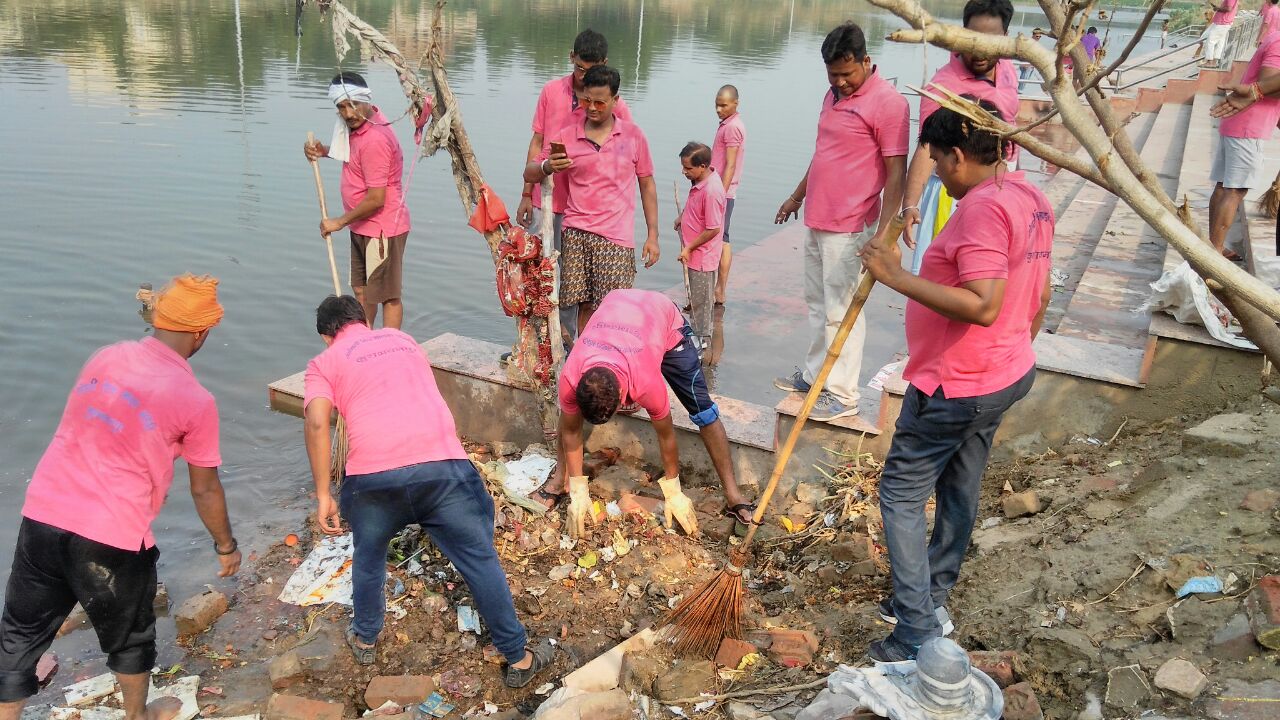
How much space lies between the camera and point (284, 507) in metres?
5.42

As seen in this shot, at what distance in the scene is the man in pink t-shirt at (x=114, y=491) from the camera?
311 cm

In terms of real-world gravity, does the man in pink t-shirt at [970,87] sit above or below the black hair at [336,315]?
above

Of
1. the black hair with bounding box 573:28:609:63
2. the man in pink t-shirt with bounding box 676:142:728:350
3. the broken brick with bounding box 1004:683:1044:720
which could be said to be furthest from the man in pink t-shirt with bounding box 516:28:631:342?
the broken brick with bounding box 1004:683:1044:720

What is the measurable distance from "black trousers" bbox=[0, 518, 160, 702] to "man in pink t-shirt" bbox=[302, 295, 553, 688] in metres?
0.69

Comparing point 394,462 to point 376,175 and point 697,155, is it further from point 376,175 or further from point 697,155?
point 697,155

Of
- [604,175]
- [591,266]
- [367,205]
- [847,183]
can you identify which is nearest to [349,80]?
[367,205]

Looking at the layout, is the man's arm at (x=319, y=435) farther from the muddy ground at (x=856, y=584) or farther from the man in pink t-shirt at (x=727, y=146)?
the man in pink t-shirt at (x=727, y=146)

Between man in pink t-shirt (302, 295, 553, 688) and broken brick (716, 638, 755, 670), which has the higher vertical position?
man in pink t-shirt (302, 295, 553, 688)

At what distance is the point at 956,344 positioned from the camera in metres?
3.07

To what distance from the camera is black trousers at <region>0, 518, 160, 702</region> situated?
10.3ft

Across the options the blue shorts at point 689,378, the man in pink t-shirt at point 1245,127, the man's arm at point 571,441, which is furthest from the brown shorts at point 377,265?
the man in pink t-shirt at point 1245,127

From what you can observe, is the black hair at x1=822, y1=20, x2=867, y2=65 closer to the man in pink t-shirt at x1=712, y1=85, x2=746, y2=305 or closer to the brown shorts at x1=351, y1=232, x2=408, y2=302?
the brown shorts at x1=351, y1=232, x2=408, y2=302

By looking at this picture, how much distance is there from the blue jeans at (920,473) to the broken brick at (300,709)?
212 centimetres

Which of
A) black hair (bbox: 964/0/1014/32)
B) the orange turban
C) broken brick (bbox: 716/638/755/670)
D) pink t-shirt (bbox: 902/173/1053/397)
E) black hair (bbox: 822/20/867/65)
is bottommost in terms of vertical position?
broken brick (bbox: 716/638/755/670)
